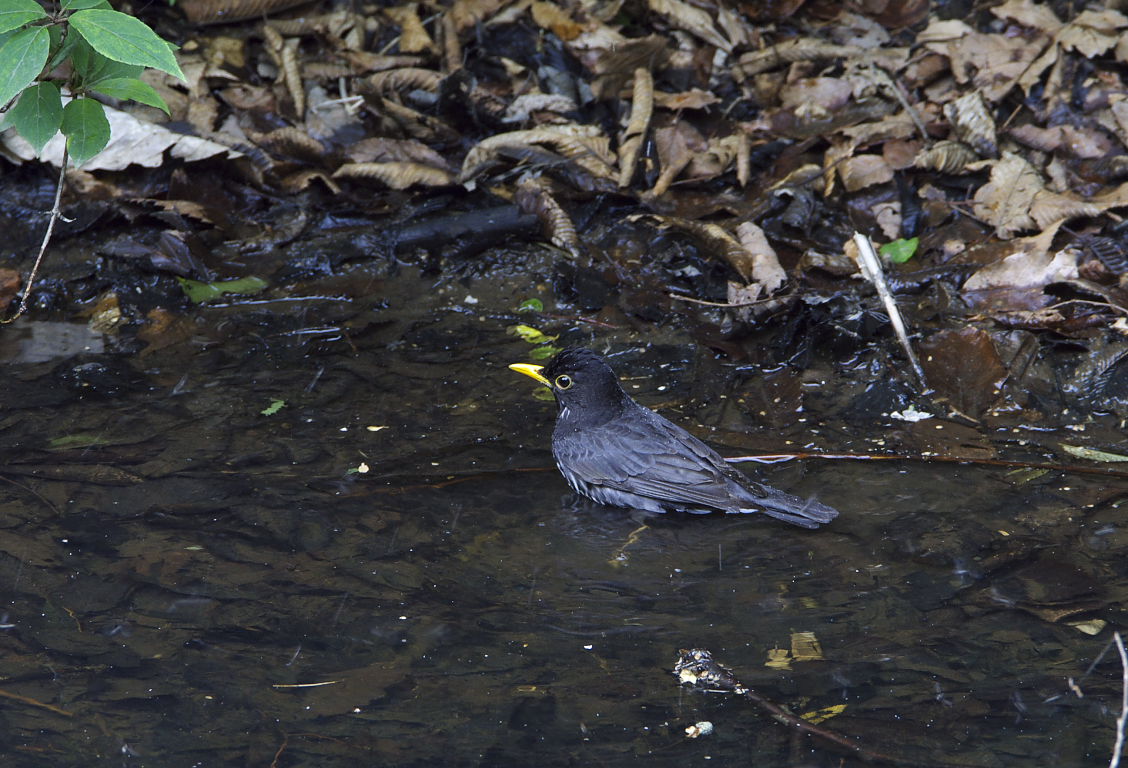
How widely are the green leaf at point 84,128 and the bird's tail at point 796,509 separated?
354 cm

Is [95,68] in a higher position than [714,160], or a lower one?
higher

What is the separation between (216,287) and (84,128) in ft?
8.75

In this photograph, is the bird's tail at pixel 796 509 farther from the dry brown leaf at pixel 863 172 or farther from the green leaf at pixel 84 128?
the green leaf at pixel 84 128

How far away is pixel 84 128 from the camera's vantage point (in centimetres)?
469

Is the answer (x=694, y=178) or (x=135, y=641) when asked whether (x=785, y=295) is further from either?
(x=135, y=641)

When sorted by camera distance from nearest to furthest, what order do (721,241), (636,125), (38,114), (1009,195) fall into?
(38,114) < (721,241) < (1009,195) < (636,125)

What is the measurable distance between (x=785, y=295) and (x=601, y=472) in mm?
1981

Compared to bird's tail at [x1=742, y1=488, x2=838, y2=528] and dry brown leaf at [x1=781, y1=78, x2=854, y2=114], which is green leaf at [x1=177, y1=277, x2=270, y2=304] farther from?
dry brown leaf at [x1=781, y1=78, x2=854, y2=114]

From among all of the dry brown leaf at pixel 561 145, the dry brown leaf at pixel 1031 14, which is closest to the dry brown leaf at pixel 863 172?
the dry brown leaf at pixel 561 145

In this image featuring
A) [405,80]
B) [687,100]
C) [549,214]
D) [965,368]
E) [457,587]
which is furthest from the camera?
[405,80]

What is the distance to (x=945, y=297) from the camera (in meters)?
6.95

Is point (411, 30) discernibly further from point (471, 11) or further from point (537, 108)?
point (537, 108)

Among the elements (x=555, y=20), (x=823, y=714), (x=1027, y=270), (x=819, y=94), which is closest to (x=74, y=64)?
(x=823, y=714)

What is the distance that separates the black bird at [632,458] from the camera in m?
5.36
